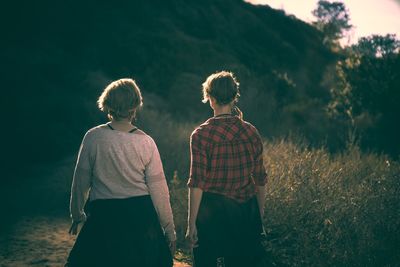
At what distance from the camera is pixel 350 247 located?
14.3 feet

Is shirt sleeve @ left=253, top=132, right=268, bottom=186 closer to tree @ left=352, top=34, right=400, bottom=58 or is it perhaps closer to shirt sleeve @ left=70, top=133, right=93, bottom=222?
shirt sleeve @ left=70, top=133, right=93, bottom=222

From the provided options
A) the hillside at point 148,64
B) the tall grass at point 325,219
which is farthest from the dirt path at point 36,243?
the hillside at point 148,64

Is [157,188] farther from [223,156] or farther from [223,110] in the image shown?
[223,110]

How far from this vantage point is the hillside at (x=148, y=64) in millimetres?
12672

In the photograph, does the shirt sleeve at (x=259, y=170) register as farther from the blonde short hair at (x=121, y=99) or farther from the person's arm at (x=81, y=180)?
the person's arm at (x=81, y=180)

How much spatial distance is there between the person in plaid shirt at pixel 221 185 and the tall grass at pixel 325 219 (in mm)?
1515

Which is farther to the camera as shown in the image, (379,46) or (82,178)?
(379,46)

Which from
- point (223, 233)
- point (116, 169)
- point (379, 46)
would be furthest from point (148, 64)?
point (223, 233)

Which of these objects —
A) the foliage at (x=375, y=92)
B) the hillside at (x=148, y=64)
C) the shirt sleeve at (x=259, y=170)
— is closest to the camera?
the shirt sleeve at (x=259, y=170)

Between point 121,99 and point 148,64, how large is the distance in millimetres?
19997

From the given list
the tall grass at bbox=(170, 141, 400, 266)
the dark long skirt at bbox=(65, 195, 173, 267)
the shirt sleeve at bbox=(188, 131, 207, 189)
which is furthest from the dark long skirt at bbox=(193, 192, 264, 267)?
the tall grass at bbox=(170, 141, 400, 266)

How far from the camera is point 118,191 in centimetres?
308

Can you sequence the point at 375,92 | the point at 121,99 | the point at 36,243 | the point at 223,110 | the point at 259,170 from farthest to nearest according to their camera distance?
the point at 375,92
the point at 36,243
the point at 259,170
the point at 223,110
the point at 121,99

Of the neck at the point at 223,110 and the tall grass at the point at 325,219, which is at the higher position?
the neck at the point at 223,110
